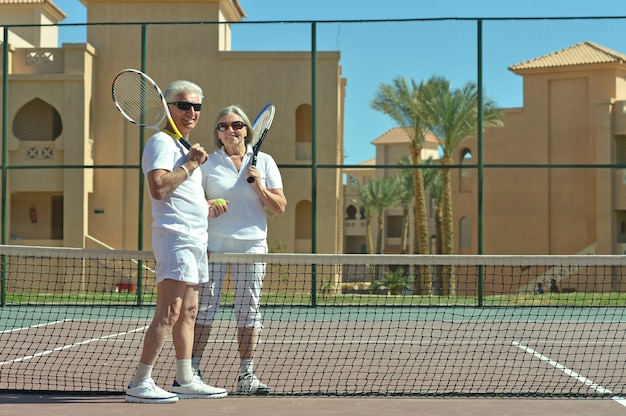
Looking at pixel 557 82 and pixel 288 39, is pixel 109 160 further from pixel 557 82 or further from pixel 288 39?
pixel 557 82

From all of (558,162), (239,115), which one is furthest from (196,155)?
(558,162)

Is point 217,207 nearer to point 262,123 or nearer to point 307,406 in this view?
point 262,123

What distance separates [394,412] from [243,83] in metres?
23.7

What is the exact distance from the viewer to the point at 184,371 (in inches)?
224

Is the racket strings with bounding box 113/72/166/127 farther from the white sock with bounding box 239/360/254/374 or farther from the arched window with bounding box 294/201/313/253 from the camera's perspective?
the arched window with bounding box 294/201/313/253

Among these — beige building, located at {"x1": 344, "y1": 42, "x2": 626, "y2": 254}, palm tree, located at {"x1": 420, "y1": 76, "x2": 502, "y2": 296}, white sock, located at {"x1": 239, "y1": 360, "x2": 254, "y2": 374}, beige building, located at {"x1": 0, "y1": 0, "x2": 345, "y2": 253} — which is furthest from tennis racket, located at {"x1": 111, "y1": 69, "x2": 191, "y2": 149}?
beige building, located at {"x1": 344, "y1": 42, "x2": 626, "y2": 254}

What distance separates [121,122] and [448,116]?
407 inches

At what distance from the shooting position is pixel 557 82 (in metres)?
40.2

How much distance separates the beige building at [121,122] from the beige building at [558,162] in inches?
358

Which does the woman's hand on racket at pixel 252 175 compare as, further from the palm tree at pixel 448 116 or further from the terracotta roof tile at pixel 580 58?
the terracotta roof tile at pixel 580 58

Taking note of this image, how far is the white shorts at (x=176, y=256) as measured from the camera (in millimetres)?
5406

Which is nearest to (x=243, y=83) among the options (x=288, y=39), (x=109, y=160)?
(x=109, y=160)


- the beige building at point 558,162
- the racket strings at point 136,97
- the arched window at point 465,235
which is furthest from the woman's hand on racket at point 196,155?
the arched window at point 465,235

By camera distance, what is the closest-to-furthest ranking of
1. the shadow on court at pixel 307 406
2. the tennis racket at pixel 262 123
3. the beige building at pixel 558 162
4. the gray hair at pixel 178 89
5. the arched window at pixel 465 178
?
the shadow on court at pixel 307 406 → the gray hair at pixel 178 89 → the tennis racket at pixel 262 123 → the beige building at pixel 558 162 → the arched window at pixel 465 178
